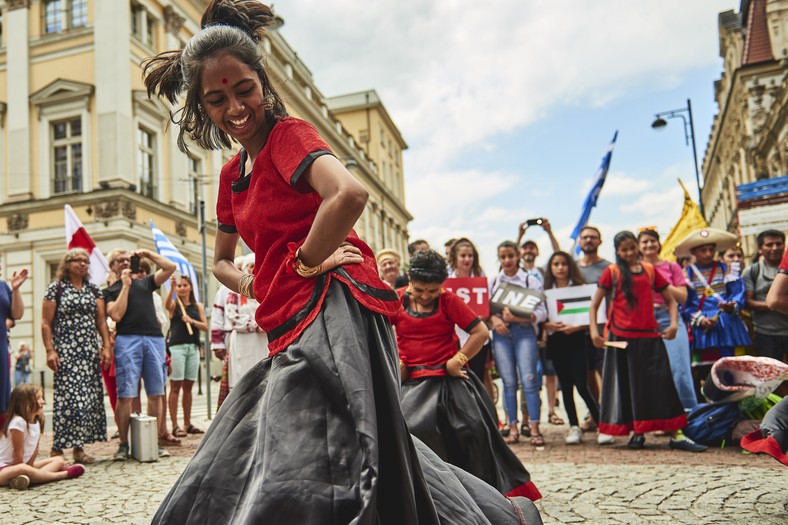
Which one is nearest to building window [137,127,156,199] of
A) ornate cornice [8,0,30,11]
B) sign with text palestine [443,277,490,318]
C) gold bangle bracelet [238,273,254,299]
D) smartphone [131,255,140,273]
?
ornate cornice [8,0,30,11]

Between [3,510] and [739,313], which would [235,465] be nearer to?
[3,510]

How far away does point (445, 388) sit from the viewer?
14.5 ft

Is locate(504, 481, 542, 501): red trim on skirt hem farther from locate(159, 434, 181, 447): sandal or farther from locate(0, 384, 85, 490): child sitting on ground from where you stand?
locate(159, 434, 181, 447): sandal

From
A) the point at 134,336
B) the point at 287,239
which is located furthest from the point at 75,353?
the point at 287,239

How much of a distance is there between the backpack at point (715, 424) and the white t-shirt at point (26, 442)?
5.69 metres

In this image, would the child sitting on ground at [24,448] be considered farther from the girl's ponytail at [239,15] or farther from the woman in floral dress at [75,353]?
the girl's ponytail at [239,15]

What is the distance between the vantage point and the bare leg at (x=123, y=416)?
653 cm

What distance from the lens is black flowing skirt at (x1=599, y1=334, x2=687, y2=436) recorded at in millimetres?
6273

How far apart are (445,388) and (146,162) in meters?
20.5

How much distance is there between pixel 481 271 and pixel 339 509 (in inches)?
236

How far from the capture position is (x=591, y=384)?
816 cm

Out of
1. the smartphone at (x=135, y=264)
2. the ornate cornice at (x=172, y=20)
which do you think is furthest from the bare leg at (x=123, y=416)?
the ornate cornice at (x=172, y=20)

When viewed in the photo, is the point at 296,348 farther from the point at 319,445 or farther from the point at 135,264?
the point at 135,264

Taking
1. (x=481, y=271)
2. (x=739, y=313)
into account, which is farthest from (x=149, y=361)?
(x=739, y=313)
